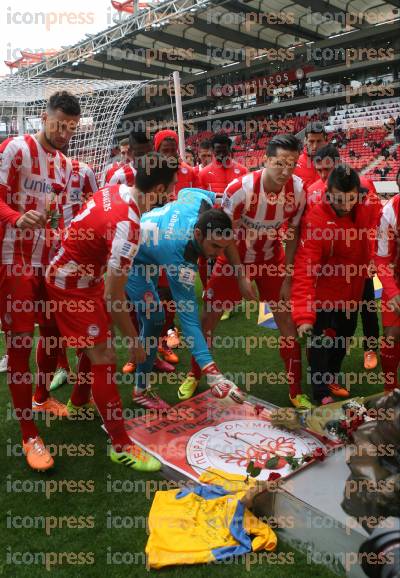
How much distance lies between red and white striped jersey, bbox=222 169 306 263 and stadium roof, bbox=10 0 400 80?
61.2 feet

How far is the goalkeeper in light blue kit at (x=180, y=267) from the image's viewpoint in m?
2.93

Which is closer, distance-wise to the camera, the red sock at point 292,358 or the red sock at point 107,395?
the red sock at point 107,395

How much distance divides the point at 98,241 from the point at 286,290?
153 centimetres

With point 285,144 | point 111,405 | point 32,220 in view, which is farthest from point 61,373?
point 285,144

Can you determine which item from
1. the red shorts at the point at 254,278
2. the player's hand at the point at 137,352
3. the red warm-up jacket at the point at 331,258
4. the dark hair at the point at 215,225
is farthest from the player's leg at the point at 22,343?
the red warm-up jacket at the point at 331,258

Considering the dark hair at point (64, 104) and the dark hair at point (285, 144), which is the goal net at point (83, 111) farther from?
the dark hair at point (285, 144)

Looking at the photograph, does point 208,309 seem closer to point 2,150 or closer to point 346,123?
point 2,150

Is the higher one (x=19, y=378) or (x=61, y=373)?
(x=19, y=378)

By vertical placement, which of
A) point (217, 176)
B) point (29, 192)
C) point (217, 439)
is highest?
point (217, 176)

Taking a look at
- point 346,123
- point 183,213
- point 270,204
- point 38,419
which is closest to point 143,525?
point 38,419

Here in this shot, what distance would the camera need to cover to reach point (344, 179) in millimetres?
3156

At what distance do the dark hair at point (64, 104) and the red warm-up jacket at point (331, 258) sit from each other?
5.54 feet

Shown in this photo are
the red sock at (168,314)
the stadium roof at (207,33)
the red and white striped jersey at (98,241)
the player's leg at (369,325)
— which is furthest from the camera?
→ the stadium roof at (207,33)

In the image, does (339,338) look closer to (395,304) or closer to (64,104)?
(395,304)
